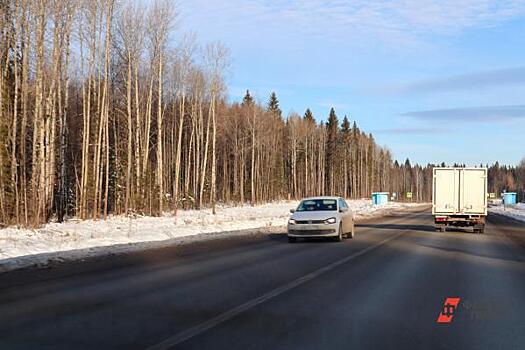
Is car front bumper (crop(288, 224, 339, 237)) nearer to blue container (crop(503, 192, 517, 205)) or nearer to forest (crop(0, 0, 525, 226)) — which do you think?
forest (crop(0, 0, 525, 226))

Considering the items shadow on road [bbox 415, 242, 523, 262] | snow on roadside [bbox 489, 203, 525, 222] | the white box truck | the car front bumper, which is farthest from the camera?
snow on roadside [bbox 489, 203, 525, 222]

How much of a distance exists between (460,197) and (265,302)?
845 inches

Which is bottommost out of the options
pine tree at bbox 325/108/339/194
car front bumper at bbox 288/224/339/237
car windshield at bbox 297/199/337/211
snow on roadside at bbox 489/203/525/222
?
snow on roadside at bbox 489/203/525/222

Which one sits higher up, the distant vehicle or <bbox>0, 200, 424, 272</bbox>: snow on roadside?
the distant vehicle

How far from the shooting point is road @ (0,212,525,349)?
6.89m

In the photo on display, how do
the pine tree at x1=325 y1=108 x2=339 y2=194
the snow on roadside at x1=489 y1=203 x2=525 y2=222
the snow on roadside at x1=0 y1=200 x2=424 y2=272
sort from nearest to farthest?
1. the snow on roadside at x1=0 y1=200 x2=424 y2=272
2. the snow on roadside at x1=489 y1=203 x2=525 y2=222
3. the pine tree at x1=325 y1=108 x2=339 y2=194

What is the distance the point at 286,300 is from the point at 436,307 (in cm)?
235

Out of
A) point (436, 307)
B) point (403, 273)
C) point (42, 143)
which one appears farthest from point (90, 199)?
point (436, 307)

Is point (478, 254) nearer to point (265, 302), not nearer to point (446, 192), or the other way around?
point (265, 302)

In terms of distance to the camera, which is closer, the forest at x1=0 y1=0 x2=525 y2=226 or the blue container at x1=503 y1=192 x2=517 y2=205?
the forest at x1=0 y1=0 x2=525 y2=226

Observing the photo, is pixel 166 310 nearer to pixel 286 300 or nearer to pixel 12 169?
pixel 286 300

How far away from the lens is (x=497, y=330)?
7.42m

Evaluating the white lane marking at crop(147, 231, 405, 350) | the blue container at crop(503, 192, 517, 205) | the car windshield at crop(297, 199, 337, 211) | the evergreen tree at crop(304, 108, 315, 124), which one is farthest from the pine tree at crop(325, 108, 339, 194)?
the white lane marking at crop(147, 231, 405, 350)

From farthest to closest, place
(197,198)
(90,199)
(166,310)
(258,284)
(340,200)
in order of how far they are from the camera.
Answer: (197,198)
(90,199)
(340,200)
(258,284)
(166,310)
